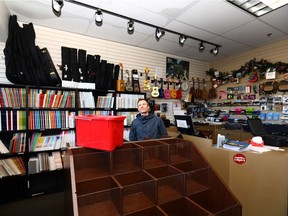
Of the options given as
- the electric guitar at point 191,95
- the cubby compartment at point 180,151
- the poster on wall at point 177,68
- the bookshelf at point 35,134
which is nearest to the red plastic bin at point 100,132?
the cubby compartment at point 180,151

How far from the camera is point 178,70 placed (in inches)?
187

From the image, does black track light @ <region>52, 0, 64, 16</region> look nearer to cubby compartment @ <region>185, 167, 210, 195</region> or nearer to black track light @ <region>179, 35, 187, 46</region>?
black track light @ <region>179, 35, 187, 46</region>

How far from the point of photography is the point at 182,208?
1123 mm

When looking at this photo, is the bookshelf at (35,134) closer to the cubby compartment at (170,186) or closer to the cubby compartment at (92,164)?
the cubby compartment at (92,164)

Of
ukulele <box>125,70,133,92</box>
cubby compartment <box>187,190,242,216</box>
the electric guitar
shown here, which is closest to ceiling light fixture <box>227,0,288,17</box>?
ukulele <box>125,70,133,92</box>

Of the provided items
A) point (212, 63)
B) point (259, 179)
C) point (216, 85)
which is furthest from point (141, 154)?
point (212, 63)

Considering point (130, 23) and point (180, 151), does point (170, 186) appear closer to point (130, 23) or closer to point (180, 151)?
point (180, 151)

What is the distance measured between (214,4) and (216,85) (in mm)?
2947

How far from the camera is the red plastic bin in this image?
1.21m

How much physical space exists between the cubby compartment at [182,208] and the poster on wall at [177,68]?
382cm

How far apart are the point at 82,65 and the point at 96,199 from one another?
276cm

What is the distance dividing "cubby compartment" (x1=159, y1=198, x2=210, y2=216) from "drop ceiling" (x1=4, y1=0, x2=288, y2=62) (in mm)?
2538

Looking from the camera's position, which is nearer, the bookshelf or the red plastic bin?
the red plastic bin

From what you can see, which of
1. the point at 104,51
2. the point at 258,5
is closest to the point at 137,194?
the point at 258,5
